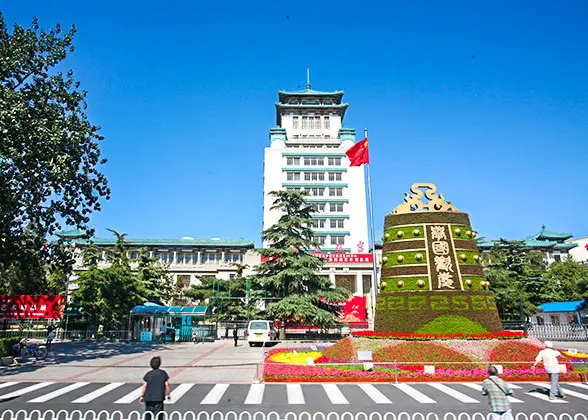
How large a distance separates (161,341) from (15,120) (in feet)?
62.2

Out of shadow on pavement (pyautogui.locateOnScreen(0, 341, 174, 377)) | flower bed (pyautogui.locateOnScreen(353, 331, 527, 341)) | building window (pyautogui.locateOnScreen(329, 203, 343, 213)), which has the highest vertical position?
building window (pyautogui.locateOnScreen(329, 203, 343, 213))

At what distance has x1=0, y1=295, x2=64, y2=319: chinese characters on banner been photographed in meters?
27.7

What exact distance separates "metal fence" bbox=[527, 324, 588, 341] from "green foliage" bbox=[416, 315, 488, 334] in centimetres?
2071

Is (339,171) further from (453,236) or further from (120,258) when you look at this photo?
(453,236)

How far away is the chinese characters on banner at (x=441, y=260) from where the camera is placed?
17.4 metres

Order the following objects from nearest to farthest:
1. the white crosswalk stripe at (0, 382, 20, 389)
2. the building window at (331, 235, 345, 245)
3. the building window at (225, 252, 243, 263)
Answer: the white crosswalk stripe at (0, 382, 20, 389), the building window at (331, 235, 345, 245), the building window at (225, 252, 243, 263)

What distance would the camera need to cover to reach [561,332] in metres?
33.3

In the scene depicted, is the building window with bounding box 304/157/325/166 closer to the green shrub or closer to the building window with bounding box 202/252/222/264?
the building window with bounding box 202/252/222/264

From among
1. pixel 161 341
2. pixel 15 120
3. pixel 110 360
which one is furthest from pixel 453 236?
pixel 161 341

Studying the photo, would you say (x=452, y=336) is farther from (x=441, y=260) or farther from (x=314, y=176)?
(x=314, y=176)

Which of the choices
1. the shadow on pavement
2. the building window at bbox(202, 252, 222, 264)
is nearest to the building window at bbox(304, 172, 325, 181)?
the building window at bbox(202, 252, 222, 264)

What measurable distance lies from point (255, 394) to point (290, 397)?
1.07 m

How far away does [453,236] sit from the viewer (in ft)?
60.6

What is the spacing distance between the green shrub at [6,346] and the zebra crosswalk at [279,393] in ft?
23.9
